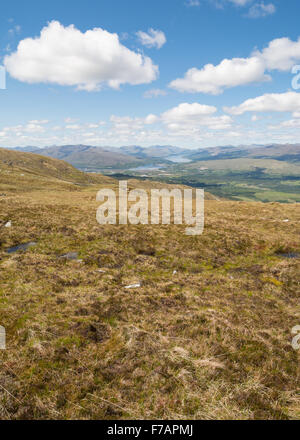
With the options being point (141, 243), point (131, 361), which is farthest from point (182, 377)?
point (141, 243)

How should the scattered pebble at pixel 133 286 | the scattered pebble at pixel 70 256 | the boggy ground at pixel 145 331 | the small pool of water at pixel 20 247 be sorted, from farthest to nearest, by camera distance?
the small pool of water at pixel 20 247
the scattered pebble at pixel 70 256
the scattered pebble at pixel 133 286
the boggy ground at pixel 145 331

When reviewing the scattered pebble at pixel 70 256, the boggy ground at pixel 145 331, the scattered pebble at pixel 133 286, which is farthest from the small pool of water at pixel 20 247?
the scattered pebble at pixel 133 286

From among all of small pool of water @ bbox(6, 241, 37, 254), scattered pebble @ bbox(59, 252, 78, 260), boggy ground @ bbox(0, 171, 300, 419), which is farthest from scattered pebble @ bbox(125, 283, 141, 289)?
small pool of water @ bbox(6, 241, 37, 254)

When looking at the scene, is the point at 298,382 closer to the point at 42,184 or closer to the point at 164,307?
the point at 164,307

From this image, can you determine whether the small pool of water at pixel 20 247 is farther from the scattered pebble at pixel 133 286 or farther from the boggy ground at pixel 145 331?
the scattered pebble at pixel 133 286

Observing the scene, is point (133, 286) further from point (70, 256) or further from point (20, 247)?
point (20, 247)

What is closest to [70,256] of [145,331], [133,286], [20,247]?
[20,247]

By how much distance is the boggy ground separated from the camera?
7145 mm

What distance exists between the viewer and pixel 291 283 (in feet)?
54.9

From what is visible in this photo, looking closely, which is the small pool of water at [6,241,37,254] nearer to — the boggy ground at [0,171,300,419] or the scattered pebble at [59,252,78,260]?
the boggy ground at [0,171,300,419]

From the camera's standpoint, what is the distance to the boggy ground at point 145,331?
23.4ft

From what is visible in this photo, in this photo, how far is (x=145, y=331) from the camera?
10.4 meters
